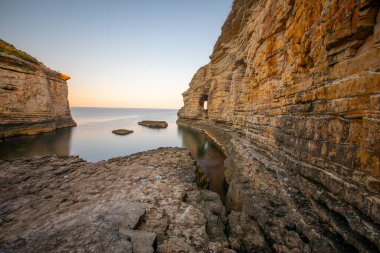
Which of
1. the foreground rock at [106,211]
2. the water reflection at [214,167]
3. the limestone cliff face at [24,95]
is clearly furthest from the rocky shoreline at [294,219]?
the limestone cliff face at [24,95]

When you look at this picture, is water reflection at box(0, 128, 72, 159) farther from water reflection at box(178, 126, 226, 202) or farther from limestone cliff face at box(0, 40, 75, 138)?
water reflection at box(178, 126, 226, 202)

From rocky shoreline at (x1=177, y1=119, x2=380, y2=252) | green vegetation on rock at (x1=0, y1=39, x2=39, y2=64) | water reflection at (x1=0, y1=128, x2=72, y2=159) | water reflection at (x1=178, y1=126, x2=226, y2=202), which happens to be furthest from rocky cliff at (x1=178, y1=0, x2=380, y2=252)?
green vegetation on rock at (x1=0, y1=39, x2=39, y2=64)

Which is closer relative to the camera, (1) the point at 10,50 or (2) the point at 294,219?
(2) the point at 294,219

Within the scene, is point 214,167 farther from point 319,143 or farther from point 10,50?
point 10,50

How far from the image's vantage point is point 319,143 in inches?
136

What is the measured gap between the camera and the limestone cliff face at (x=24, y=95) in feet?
54.5

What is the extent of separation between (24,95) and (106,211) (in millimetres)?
23464

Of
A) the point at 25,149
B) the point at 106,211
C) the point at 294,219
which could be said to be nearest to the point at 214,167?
the point at 294,219

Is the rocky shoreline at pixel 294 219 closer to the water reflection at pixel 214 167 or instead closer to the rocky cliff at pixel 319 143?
the rocky cliff at pixel 319 143

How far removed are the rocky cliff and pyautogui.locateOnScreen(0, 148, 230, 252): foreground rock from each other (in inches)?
44.3

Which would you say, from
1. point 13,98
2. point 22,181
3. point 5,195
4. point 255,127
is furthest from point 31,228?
point 13,98

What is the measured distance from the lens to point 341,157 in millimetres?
2867

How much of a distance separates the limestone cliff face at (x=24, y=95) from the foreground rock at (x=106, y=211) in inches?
580

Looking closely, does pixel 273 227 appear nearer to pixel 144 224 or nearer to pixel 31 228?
pixel 144 224
